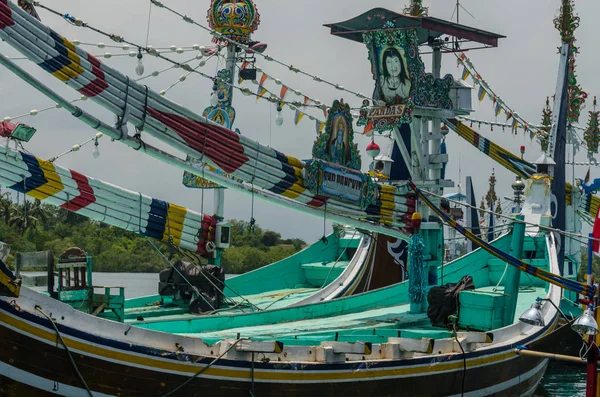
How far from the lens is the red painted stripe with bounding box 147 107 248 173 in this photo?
17.8 metres

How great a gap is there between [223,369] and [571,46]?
19430mm

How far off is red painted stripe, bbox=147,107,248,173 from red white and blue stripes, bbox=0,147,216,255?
136 inches

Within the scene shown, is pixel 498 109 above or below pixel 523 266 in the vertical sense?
above

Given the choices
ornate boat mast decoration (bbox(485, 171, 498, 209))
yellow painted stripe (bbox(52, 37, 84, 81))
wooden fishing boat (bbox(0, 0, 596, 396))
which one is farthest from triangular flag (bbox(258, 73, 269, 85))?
ornate boat mast decoration (bbox(485, 171, 498, 209))

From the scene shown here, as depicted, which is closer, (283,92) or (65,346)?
(65,346)

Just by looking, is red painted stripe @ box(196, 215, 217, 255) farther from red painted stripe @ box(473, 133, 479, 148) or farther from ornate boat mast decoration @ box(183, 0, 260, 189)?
red painted stripe @ box(473, 133, 479, 148)

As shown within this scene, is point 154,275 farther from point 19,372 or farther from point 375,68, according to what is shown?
point 19,372

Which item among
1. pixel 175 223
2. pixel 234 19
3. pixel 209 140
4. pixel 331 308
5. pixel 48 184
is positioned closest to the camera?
pixel 209 140

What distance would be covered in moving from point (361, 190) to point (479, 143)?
464 inches

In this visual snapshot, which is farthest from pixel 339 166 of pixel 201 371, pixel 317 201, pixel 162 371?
pixel 162 371

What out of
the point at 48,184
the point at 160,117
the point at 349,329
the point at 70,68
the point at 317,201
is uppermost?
the point at 70,68

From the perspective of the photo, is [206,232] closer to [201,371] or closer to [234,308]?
[234,308]

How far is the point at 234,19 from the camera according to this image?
2492cm

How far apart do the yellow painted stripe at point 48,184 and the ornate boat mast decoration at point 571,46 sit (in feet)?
52.0
